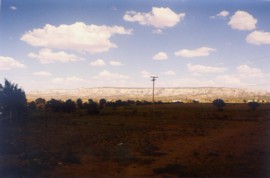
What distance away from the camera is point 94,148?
1808 cm

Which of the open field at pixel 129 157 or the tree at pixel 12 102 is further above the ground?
the tree at pixel 12 102

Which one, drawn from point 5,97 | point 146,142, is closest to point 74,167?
point 146,142

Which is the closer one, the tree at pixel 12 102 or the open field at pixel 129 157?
the open field at pixel 129 157

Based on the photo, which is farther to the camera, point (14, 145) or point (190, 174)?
point (14, 145)

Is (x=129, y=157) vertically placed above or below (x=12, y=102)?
below

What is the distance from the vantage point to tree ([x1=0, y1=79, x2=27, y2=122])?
31.4 m

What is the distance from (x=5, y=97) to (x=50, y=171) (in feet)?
71.0

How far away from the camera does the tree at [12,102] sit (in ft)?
103

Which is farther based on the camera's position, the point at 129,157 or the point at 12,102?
the point at 12,102

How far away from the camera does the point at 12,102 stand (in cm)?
3188

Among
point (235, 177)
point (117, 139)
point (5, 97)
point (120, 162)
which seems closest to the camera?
point (235, 177)

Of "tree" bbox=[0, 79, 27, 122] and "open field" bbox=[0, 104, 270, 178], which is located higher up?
"tree" bbox=[0, 79, 27, 122]

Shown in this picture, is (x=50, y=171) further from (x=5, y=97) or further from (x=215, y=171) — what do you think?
(x=5, y=97)

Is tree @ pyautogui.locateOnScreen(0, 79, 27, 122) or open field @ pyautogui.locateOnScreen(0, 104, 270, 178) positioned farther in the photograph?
tree @ pyautogui.locateOnScreen(0, 79, 27, 122)
